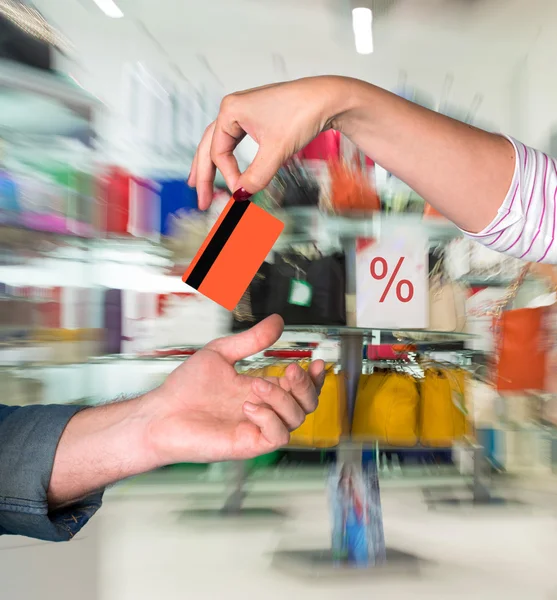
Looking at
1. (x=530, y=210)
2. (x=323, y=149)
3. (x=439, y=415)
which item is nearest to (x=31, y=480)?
(x=530, y=210)

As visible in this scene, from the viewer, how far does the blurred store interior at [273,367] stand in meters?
1.79

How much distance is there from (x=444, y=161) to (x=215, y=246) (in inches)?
14.4

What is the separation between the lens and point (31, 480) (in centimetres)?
79

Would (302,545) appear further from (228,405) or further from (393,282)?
(228,405)

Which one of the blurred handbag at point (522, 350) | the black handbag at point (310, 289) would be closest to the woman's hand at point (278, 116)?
the black handbag at point (310, 289)

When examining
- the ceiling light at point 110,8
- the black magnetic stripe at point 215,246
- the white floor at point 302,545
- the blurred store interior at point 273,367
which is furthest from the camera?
the ceiling light at point 110,8

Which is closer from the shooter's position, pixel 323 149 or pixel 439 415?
pixel 439 415

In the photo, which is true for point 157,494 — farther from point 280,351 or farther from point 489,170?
point 489,170

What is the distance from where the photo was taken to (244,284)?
72 centimetres

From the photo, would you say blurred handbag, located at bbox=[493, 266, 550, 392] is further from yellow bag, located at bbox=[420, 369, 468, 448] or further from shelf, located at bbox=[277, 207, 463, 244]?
shelf, located at bbox=[277, 207, 463, 244]

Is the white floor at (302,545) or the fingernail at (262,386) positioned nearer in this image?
the fingernail at (262,386)

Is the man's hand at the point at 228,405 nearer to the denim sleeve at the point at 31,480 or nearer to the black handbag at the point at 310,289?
the denim sleeve at the point at 31,480

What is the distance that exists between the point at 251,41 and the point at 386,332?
2063mm

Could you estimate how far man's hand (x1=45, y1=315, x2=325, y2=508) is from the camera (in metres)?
0.79
